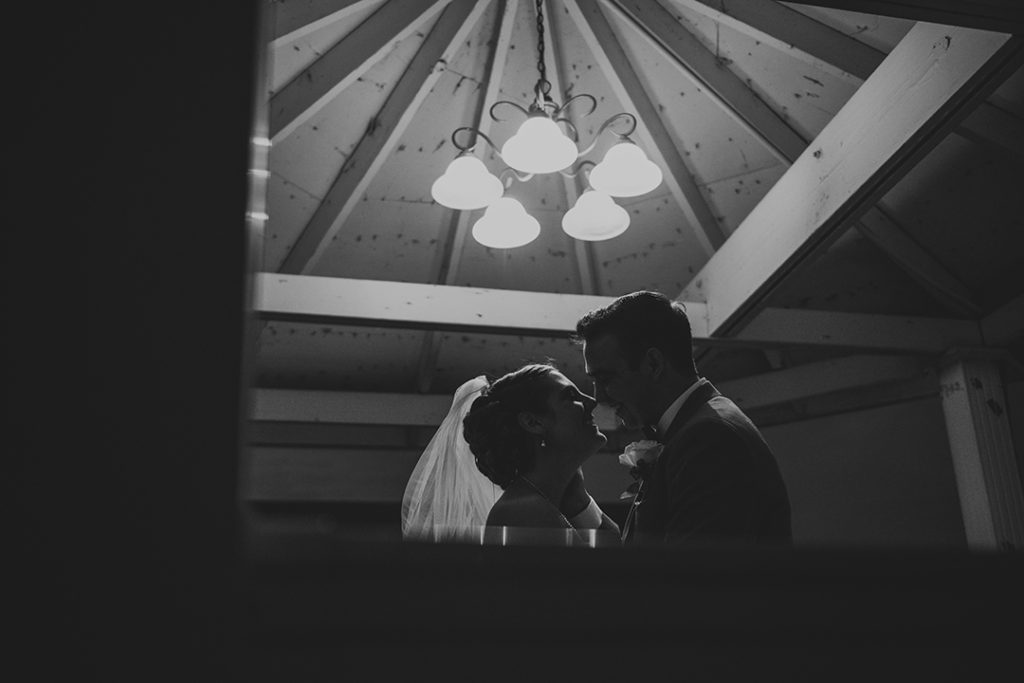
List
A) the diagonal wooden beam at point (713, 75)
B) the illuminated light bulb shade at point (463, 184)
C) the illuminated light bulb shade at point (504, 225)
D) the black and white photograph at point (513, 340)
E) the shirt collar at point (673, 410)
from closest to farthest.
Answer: the black and white photograph at point (513, 340) < the shirt collar at point (673, 410) < the illuminated light bulb shade at point (463, 184) < the illuminated light bulb shade at point (504, 225) < the diagonal wooden beam at point (713, 75)

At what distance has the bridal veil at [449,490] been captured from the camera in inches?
128

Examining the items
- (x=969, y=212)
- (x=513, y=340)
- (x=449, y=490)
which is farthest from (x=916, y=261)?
(x=449, y=490)

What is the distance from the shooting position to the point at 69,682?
0.62 meters

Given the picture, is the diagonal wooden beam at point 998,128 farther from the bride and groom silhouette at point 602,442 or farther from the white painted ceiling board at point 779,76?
the bride and groom silhouette at point 602,442

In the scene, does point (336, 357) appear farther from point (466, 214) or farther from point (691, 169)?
point (691, 169)

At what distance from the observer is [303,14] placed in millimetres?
3852

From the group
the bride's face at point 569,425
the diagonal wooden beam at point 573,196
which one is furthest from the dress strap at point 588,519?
the diagonal wooden beam at point 573,196

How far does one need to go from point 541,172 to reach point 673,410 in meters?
1.34

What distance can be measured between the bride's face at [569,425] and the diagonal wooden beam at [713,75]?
1990mm

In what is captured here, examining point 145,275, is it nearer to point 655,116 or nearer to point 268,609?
point 268,609

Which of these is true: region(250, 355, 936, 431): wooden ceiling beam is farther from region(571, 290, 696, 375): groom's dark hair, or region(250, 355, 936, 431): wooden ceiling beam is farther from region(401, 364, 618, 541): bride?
region(571, 290, 696, 375): groom's dark hair

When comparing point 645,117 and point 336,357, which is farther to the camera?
point 336,357

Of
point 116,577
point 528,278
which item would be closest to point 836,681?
point 116,577

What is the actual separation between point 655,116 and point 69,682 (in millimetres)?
4515
